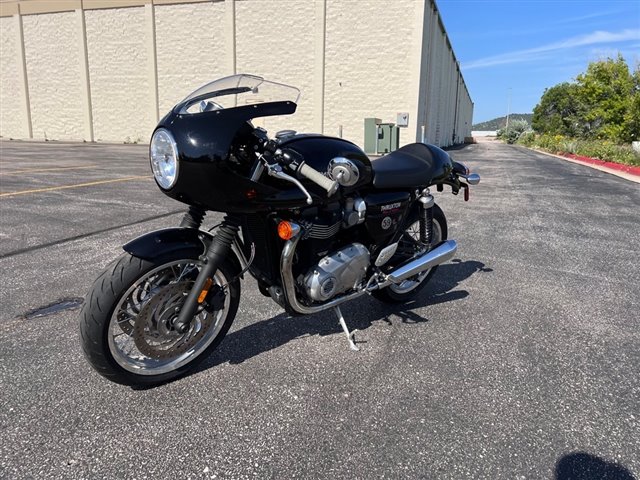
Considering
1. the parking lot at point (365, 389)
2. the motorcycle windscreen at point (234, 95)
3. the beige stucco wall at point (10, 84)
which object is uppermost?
the beige stucco wall at point (10, 84)

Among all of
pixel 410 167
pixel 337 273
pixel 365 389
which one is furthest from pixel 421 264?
pixel 365 389

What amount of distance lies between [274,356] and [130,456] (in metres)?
1.11

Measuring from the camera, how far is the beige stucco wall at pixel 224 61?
81.9ft

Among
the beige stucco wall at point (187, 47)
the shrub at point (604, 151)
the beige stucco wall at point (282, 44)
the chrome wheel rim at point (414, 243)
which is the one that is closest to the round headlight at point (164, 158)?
the chrome wheel rim at point (414, 243)

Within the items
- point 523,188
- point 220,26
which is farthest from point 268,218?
point 220,26

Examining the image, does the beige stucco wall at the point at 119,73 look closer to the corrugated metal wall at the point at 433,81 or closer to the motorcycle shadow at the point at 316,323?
the corrugated metal wall at the point at 433,81

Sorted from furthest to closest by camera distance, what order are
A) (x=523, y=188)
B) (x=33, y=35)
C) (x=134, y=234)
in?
(x=33, y=35)
(x=523, y=188)
(x=134, y=234)

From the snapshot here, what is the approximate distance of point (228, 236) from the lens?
263 centimetres

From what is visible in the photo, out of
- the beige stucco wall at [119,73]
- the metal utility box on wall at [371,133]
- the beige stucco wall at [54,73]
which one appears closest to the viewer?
the metal utility box on wall at [371,133]

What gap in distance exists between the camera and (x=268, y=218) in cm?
274

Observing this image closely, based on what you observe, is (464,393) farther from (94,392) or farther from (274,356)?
(94,392)

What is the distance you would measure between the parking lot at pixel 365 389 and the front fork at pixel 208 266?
0.43 metres

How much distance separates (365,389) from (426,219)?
162cm

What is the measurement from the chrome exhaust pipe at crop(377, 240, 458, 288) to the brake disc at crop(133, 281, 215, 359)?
1359 millimetres
